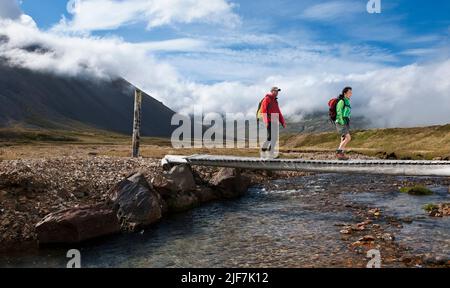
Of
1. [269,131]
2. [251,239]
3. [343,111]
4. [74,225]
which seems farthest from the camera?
[269,131]

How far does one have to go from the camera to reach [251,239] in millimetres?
17250

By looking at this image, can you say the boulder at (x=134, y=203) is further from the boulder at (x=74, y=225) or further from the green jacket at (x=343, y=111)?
the green jacket at (x=343, y=111)

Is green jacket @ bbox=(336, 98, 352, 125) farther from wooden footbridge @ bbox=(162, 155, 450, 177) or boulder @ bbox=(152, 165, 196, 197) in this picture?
boulder @ bbox=(152, 165, 196, 197)

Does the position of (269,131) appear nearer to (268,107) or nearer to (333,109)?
(268,107)

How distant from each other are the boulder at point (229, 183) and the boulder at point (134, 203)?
25.2ft

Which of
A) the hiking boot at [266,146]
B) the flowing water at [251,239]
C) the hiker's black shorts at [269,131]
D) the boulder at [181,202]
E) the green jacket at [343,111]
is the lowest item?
the flowing water at [251,239]

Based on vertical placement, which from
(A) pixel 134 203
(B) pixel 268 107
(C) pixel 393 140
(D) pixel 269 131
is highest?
(B) pixel 268 107

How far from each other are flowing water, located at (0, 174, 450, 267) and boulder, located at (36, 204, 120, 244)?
49 cm

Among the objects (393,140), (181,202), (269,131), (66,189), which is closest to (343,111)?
(269,131)

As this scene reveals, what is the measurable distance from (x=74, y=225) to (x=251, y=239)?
7.21 metres

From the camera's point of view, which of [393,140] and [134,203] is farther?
[393,140]

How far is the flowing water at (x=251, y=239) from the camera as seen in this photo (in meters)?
14.5

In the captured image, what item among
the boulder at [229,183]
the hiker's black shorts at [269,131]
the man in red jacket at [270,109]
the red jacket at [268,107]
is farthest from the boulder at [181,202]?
the red jacket at [268,107]
